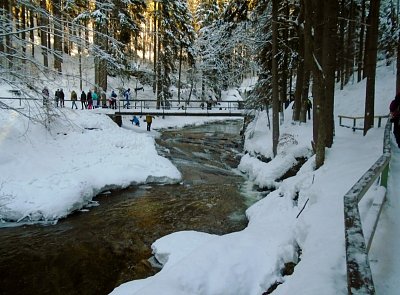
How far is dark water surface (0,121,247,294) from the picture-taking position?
7.50m

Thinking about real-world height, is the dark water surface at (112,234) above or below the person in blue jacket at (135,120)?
below

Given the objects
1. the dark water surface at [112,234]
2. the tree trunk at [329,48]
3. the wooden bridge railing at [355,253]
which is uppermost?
the tree trunk at [329,48]

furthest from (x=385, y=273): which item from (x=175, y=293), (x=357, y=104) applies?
(x=357, y=104)

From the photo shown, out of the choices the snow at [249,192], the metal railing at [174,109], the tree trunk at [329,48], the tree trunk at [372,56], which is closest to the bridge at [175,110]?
the metal railing at [174,109]

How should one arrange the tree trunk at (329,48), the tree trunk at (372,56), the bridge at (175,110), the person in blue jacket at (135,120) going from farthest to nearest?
the person in blue jacket at (135,120)
the bridge at (175,110)
the tree trunk at (372,56)
the tree trunk at (329,48)

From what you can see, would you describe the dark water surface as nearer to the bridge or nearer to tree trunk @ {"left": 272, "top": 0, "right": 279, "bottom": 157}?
tree trunk @ {"left": 272, "top": 0, "right": 279, "bottom": 157}

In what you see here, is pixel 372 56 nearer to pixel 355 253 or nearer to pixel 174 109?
pixel 355 253

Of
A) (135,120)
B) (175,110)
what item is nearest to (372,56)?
(175,110)

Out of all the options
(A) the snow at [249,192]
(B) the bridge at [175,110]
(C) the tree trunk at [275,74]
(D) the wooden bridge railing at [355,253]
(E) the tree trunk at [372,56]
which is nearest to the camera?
(D) the wooden bridge railing at [355,253]

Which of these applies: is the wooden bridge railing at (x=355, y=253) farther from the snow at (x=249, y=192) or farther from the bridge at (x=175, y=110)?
the bridge at (x=175, y=110)

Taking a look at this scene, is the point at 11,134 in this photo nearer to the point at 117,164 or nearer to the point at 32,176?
the point at 32,176

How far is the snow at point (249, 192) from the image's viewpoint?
4.53m

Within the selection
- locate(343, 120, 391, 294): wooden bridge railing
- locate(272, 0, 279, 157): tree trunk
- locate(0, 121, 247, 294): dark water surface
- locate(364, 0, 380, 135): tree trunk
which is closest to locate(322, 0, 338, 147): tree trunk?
locate(364, 0, 380, 135): tree trunk

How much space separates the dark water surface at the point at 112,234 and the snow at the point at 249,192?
68 cm
